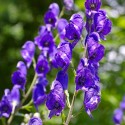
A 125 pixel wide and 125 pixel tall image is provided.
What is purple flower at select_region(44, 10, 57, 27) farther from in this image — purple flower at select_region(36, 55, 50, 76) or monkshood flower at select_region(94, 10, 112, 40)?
monkshood flower at select_region(94, 10, 112, 40)

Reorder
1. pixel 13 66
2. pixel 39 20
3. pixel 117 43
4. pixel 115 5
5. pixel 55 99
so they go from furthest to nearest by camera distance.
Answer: pixel 39 20 < pixel 13 66 < pixel 115 5 < pixel 117 43 < pixel 55 99

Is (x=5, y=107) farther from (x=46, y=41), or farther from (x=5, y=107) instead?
(x=46, y=41)

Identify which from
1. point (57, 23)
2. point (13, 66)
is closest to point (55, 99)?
point (57, 23)

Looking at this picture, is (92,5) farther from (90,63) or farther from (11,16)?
(11,16)

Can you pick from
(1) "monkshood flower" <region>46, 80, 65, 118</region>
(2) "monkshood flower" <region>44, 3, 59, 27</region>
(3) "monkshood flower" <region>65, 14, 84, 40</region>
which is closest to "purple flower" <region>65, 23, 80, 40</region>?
(3) "monkshood flower" <region>65, 14, 84, 40</region>

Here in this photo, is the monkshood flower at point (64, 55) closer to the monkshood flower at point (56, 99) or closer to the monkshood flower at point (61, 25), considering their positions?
the monkshood flower at point (56, 99)

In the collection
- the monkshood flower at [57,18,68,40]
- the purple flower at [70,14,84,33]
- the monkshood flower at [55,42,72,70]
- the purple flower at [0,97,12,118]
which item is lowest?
the monkshood flower at [55,42,72,70]
